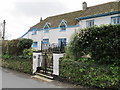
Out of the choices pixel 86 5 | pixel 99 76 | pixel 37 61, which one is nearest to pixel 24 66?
pixel 37 61

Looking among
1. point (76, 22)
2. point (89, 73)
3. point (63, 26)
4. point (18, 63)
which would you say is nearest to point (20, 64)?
point (18, 63)

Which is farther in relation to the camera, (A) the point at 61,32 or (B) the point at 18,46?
(A) the point at 61,32

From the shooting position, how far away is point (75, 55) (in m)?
6.59

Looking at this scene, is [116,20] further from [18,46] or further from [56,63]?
[18,46]

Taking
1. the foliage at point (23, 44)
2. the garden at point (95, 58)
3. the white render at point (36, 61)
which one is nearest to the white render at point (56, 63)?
the garden at point (95, 58)

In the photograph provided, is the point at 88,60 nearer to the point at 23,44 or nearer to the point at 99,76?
the point at 99,76

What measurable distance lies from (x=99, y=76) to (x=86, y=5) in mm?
16649

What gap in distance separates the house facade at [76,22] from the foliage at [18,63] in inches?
120

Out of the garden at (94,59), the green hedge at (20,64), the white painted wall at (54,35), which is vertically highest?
the white painted wall at (54,35)

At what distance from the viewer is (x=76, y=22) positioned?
56.3 ft

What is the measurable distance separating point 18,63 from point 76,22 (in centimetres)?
1090

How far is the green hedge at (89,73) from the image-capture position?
16.4 ft

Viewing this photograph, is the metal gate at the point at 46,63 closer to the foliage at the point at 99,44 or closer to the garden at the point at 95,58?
the garden at the point at 95,58

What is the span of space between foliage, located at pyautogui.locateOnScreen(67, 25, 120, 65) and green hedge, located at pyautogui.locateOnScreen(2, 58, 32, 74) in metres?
4.98
